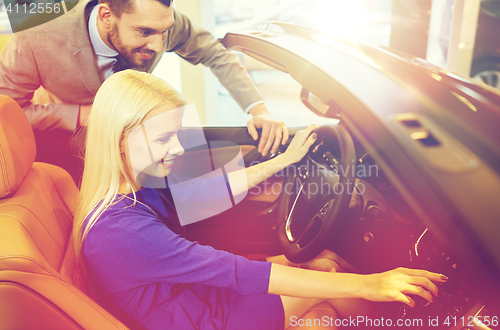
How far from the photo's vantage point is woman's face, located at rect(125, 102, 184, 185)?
789 mm

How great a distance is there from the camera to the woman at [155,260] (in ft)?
2.36

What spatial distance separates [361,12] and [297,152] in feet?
7.15

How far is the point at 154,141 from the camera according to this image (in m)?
0.80

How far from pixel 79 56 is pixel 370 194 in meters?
1.13

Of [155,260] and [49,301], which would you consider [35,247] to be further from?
[155,260]

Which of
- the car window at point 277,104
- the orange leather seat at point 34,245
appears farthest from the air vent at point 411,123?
the car window at point 277,104

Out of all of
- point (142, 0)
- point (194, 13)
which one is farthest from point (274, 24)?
point (194, 13)

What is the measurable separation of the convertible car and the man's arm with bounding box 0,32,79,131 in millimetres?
300

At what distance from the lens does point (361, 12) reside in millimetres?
2717

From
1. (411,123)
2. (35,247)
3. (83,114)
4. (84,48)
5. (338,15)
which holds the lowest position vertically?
(35,247)

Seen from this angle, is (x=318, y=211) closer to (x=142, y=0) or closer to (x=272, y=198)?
(x=272, y=198)
